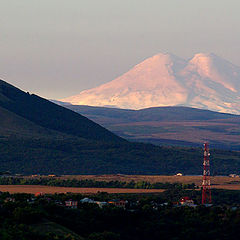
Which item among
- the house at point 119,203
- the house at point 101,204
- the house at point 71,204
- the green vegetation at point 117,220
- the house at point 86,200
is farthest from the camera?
the house at point 86,200

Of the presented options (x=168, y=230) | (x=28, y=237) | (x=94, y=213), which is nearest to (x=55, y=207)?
(x=94, y=213)

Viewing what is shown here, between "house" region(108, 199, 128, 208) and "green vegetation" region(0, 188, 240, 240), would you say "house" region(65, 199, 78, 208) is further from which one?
"house" region(108, 199, 128, 208)

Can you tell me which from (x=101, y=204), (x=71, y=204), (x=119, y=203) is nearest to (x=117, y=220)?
(x=71, y=204)

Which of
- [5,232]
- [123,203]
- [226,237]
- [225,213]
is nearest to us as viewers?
[5,232]

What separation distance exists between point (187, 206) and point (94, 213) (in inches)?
917

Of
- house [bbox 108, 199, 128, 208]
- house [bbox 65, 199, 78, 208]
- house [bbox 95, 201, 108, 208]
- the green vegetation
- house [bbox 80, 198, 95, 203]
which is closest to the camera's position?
the green vegetation

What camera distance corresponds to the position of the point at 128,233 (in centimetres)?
16475

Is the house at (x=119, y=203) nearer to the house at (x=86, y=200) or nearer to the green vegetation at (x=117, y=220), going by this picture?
the green vegetation at (x=117, y=220)

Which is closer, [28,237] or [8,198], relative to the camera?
[28,237]

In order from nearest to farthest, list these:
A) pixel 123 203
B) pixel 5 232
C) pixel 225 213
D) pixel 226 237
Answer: pixel 5 232 → pixel 226 237 → pixel 225 213 → pixel 123 203

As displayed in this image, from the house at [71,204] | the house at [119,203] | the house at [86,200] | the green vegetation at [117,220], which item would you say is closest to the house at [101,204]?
the house at [86,200]

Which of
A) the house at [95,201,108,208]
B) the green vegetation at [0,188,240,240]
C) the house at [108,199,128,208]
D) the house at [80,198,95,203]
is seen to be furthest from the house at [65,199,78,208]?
the house at [108,199,128,208]

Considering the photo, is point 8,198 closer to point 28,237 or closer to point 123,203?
point 123,203

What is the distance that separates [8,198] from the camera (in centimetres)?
18500
